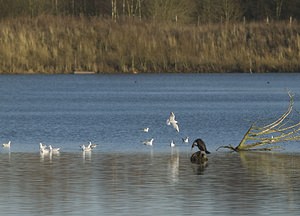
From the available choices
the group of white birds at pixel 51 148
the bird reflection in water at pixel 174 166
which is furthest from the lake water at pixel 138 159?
the group of white birds at pixel 51 148

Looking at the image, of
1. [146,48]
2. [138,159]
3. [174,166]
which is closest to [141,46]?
[146,48]

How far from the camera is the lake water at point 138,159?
48.4 feet

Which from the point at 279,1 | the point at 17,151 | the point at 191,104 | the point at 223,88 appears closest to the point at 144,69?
the point at 223,88

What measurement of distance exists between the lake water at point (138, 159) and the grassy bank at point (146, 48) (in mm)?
10759

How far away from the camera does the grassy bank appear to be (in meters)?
55.5

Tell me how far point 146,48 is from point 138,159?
3612 centimetres

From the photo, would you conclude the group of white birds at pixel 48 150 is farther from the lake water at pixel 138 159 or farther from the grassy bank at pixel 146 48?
the grassy bank at pixel 146 48

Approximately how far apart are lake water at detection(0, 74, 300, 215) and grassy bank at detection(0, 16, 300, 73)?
10759mm

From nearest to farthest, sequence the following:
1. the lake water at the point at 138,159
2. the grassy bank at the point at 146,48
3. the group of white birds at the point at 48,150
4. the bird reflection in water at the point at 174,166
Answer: the lake water at the point at 138,159, the bird reflection in water at the point at 174,166, the group of white birds at the point at 48,150, the grassy bank at the point at 146,48

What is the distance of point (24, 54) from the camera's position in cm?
5484

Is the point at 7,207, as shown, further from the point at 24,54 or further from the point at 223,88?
the point at 24,54

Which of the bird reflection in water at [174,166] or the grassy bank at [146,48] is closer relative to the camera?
the bird reflection in water at [174,166]

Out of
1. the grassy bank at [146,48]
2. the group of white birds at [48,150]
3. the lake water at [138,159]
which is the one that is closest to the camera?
the lake water at [138,159]

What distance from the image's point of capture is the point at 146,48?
56500 mm
